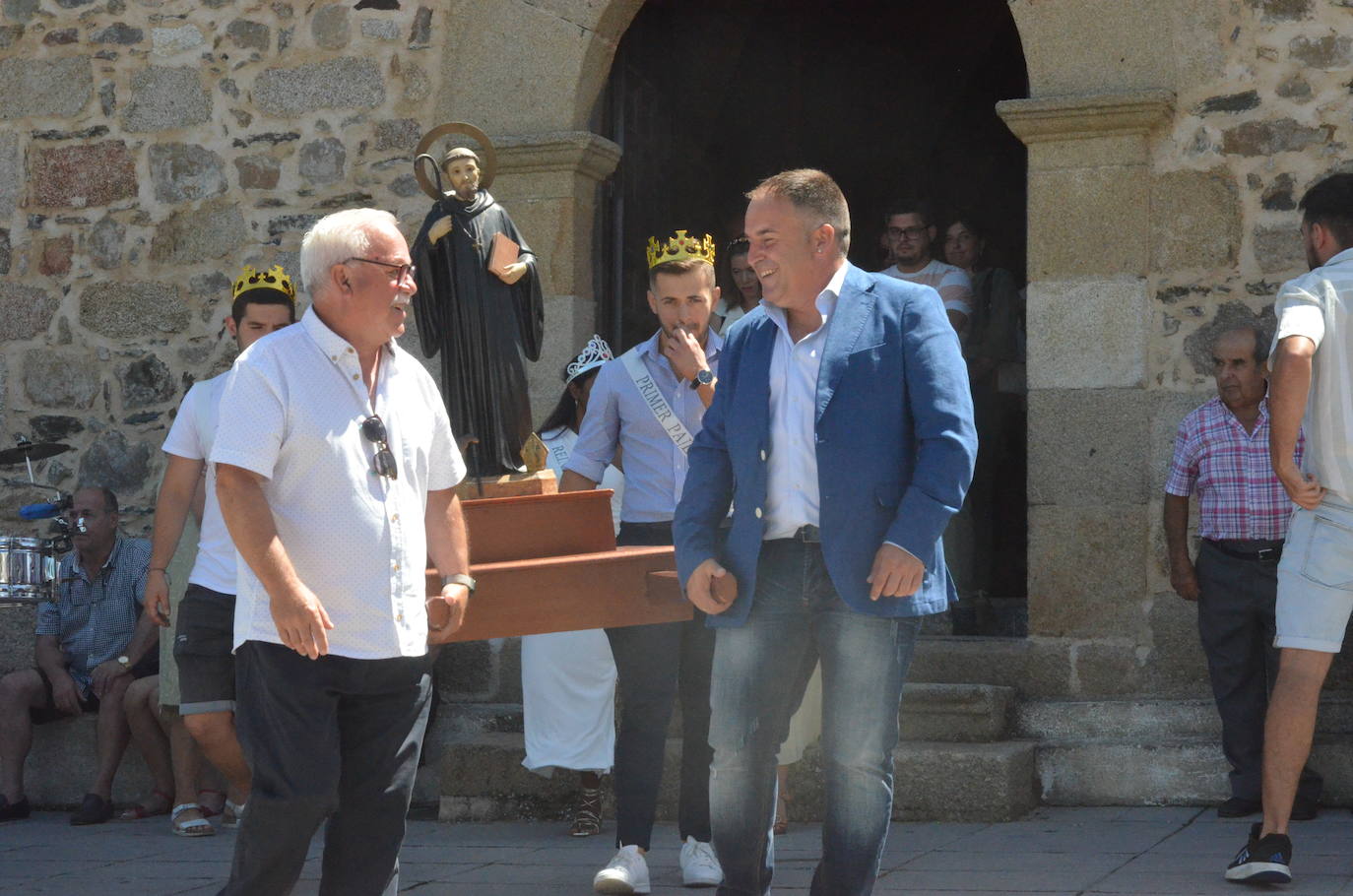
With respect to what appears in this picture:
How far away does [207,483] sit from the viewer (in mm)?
5000

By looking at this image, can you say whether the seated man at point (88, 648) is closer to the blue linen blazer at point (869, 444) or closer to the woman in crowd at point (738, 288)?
the woman in crowd at point (738, 288)

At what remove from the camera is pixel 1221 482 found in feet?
19.1

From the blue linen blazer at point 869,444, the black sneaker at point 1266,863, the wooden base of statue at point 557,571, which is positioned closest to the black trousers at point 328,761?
the wooden base of statue at point 557,571

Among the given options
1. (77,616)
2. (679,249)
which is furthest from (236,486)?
(77,616)

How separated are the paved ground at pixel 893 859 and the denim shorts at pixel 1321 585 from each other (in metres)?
0.62

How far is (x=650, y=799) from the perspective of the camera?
4629 mm

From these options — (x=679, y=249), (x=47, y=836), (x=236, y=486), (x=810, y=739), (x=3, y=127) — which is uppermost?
(x=3, y=127)

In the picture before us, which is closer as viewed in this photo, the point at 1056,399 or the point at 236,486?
the point at 236,486

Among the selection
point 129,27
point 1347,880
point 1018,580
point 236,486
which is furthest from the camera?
point 1018,580

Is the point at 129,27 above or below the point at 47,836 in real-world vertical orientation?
above

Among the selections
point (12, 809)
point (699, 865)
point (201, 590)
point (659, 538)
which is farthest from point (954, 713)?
point (12, 809)

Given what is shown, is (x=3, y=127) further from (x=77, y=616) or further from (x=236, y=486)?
(x=236, y=486)

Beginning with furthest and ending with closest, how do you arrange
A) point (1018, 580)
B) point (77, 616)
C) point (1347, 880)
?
point (1018, 580), point (77, 616), point (1347, 880)

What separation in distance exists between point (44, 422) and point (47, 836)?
2082 mm
